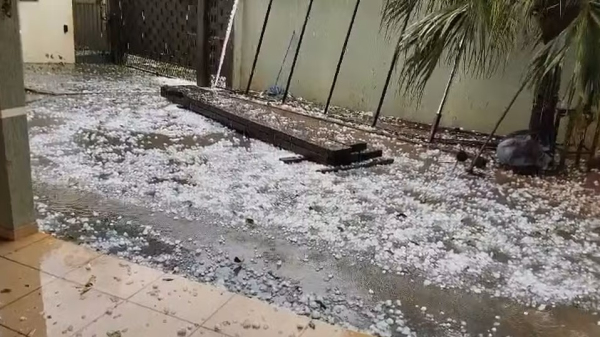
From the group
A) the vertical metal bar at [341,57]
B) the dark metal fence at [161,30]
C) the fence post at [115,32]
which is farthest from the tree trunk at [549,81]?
the fence post at [115,32]

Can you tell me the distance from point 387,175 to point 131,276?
1.89 meters

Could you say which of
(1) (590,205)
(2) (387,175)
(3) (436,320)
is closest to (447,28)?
(2) (387,175)

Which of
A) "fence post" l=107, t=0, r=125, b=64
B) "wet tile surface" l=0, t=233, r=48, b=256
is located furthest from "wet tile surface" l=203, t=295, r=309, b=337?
"fence post" l=107, t=0, r=125, b=64

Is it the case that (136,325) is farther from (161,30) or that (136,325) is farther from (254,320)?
(161,30)

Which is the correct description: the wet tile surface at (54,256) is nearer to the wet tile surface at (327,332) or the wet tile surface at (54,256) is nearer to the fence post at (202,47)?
the wet tile surface at (327,332)

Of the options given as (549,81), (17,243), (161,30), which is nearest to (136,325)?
(17,243)

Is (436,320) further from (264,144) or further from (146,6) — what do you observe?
(146,6)

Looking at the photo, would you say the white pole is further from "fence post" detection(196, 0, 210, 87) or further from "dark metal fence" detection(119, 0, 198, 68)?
"dark metal fence" detection(119, 0, 198, 68)

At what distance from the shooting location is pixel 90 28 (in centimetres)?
790

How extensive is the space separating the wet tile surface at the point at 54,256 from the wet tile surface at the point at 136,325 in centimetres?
38

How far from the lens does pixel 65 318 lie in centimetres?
174

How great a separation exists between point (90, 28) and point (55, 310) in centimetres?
697

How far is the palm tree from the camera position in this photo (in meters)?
2.64

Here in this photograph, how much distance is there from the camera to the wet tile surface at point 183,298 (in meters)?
1.81
